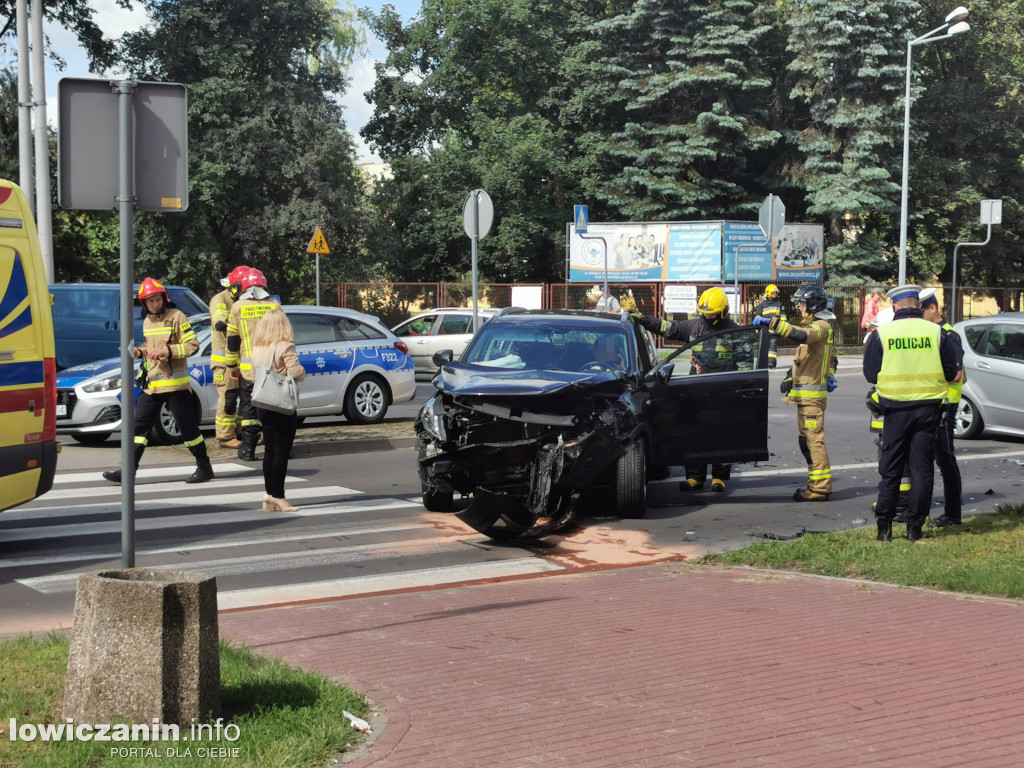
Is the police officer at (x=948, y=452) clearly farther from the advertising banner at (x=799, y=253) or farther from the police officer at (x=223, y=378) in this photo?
Answer: the advertising banner at (x=799, y=253)

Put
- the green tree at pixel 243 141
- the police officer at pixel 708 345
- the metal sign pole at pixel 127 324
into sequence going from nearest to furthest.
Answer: the metal sign pole at pixel 127 324 → the police officer at pixel 708 345 → the green tree at pixel 243 141

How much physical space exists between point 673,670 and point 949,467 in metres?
4.71

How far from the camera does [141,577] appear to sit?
4.60 metres

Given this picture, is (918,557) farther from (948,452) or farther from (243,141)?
(243,141)

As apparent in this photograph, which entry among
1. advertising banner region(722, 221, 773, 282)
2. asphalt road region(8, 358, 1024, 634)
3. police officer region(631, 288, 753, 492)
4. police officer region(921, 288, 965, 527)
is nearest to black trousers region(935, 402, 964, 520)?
police officer region(921, 288, 965, 527)

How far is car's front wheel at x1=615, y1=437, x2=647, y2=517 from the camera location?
9688 millimetres

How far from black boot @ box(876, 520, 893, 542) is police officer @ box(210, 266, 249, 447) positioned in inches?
301

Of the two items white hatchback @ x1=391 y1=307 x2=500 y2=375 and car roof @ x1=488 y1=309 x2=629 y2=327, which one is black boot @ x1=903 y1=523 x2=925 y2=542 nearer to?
car roof @ x1=488 y1=309 x2=629 y2=327

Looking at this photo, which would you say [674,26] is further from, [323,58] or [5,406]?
[5,406]

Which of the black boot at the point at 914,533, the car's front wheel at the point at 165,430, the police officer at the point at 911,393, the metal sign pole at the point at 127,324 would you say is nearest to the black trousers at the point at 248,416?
the car's front wheel at the point at 165,430

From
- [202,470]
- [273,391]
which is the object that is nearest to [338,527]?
[273,391]

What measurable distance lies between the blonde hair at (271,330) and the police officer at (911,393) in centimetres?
456

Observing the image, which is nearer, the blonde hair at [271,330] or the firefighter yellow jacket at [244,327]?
the blonde hair at [271,330]

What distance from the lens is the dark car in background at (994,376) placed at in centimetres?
1482
